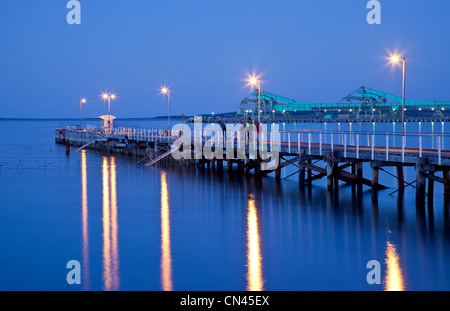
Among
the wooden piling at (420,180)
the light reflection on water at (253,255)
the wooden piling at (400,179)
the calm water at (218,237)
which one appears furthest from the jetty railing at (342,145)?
the light reflection on water at (253,255)

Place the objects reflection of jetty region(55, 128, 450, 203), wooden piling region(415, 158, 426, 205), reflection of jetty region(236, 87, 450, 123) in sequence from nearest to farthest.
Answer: wooden piling region(415, 158, 426, 205), reflection of jetty region(55, 128, 450, 203), reflection of jetty region(236, 87, 450, 123)

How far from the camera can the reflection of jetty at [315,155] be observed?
67.9 feet

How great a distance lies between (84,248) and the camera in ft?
53.4

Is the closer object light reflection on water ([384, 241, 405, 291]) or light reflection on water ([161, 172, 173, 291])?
light reflection on water ([384, 241, 405, 291])

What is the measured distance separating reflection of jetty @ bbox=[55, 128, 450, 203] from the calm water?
0.90 metres

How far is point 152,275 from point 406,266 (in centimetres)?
606

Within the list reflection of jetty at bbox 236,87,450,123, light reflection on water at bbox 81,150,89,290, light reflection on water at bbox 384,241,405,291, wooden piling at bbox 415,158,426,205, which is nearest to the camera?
light reflection on water at bbox 384,241,405,291

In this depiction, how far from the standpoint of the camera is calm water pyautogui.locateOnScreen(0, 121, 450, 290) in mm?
13258

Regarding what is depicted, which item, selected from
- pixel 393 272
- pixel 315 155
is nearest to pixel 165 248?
pixel 393 272

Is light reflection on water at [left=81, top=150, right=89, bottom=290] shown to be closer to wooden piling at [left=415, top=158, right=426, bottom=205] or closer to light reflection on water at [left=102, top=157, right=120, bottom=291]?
light reflection on water at [left=102, top=157, right=120, bottom=291]

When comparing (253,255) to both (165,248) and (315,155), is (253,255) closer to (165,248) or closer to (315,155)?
(165,248)

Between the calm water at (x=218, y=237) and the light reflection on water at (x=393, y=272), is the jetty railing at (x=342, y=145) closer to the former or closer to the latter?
the calm water at (x=218, y=237)

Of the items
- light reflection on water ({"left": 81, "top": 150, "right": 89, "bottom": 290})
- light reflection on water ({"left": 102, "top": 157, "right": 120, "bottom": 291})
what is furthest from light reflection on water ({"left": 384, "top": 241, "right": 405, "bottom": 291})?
light reflection on water ({"left": 81, "top": 150, "right": 89, "bottom": 290})
